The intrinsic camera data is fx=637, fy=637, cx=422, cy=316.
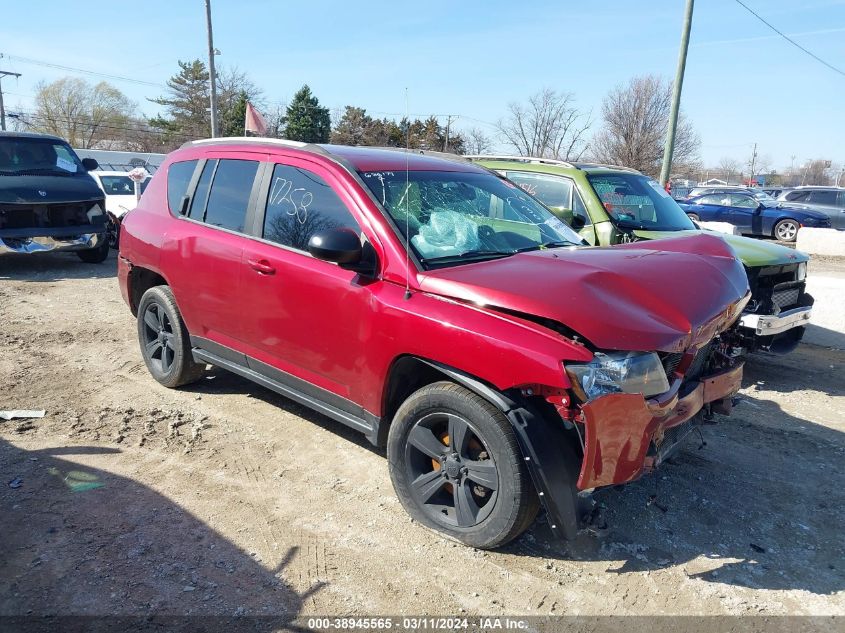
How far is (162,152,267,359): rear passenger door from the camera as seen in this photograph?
4301 mm

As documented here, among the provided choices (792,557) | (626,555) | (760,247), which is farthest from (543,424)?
(760,247)

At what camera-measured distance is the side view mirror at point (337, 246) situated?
3295mm

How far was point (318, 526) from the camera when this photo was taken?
343 centimetres

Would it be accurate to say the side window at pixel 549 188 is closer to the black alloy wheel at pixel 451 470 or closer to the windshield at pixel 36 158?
the black alloy wheel at pixel 451 470

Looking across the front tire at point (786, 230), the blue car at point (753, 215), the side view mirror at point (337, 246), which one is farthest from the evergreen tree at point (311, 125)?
the side view mirror at point (337, 246)

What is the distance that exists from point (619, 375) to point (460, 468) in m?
0.92

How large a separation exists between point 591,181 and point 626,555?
14.7 ft

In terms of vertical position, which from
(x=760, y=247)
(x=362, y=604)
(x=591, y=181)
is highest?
(x=591, y=181)

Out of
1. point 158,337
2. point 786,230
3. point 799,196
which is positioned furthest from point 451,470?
point 799,196

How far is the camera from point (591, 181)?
6785 millimetres

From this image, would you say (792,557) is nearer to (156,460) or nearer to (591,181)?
(156,460)

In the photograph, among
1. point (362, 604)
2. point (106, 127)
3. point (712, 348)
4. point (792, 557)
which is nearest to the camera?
point (362, 604)

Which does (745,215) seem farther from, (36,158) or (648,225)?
(36,158)

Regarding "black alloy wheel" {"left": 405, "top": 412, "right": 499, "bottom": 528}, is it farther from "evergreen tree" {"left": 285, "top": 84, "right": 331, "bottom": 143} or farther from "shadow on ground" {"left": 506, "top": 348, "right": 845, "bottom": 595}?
"evergreen tree" {"left": 285, "top": 84, "right": 331, "bottom": 143}
